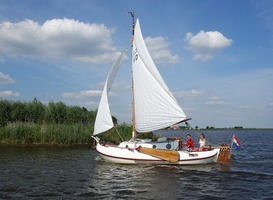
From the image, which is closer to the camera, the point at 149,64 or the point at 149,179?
the point at 149,179

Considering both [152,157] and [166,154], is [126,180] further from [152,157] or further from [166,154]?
[166,154]

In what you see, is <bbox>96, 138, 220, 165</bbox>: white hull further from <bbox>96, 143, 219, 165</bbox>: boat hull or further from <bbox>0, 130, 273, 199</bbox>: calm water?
<bbox>0, 130, 273, 199</bbox>: calm water

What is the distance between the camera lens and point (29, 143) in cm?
3750

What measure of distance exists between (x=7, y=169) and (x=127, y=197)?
10657 mm

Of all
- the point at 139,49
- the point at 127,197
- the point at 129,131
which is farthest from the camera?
the point at 129,131

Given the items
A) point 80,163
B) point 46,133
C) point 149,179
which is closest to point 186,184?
point 149,179

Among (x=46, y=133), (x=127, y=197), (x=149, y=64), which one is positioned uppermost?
(x=149, y=64)

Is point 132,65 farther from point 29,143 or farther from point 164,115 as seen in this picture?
point 29,143

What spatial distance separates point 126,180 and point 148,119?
7.01 m

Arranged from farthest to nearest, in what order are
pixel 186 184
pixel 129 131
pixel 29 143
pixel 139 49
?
pixel 129 131, pixel 29 143, pixel 139 49, pixel 186 184

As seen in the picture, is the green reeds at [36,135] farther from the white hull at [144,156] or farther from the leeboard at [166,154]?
the leeboard at [166,154]

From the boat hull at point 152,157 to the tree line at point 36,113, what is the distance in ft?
72.3

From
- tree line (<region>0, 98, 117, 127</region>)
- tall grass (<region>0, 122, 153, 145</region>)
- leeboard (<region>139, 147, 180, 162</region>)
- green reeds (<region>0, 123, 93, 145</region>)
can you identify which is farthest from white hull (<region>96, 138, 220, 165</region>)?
tree line (<region>0, 98, 117, 127</region>)

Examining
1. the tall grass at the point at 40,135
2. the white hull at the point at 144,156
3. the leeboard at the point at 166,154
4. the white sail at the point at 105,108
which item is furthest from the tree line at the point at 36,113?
the leeboard at the point at 166,154
